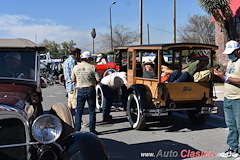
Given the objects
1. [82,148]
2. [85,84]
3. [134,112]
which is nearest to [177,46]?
[134,112]

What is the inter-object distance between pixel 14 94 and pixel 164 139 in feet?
11.0

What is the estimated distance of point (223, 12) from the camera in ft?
51.8

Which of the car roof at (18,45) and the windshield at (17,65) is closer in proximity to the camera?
the windshield at (17,65)

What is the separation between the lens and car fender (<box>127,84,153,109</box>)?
6.27m

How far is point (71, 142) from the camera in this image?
337cm

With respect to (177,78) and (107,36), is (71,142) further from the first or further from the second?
(107,36)

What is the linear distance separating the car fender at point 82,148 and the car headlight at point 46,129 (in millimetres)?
268

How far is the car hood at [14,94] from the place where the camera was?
10.7 ft

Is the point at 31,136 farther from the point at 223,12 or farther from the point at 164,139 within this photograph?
the point at 223,12

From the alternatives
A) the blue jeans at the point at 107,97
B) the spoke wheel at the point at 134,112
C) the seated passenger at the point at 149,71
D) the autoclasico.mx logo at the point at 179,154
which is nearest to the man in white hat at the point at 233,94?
the autoclasico.mx logo at the point at 179,154

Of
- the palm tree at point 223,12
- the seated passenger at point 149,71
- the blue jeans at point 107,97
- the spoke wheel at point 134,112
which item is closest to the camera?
the spoke wheel at point 134,112

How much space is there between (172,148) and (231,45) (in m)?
2.12

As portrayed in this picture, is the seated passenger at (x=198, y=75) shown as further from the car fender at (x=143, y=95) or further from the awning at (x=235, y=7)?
the awning at (x=235, y=7)

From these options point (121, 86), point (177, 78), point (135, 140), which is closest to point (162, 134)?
point (135, 140)
